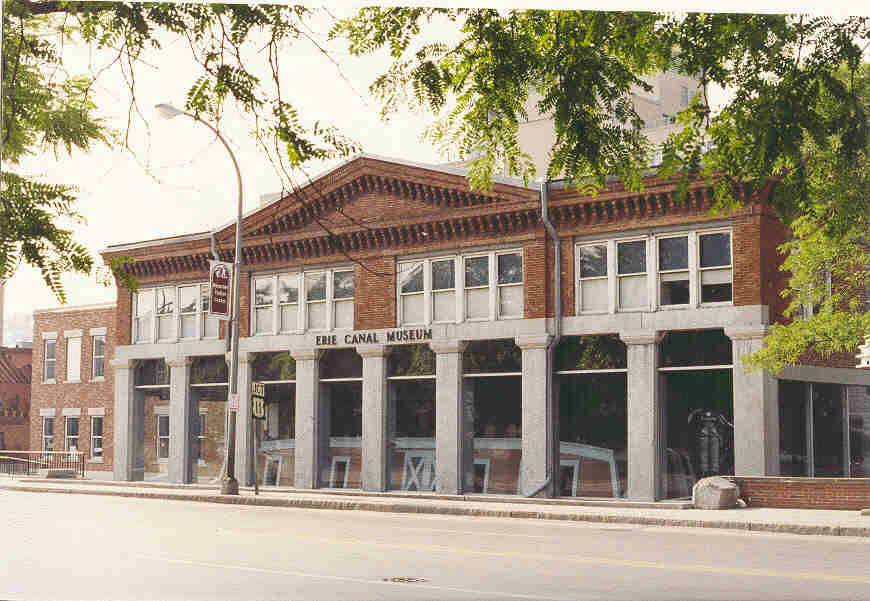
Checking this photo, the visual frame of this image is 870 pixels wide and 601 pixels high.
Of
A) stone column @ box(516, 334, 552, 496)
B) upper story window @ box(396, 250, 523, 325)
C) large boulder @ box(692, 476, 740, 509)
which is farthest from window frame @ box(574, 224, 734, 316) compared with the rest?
large boulder @ box(692, 476, 740, 509)

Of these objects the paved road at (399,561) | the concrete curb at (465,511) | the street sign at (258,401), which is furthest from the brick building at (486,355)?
the paved road at (399,561)

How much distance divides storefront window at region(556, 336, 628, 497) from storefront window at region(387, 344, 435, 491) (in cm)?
322

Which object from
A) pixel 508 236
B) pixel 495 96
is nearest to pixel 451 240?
pixel 508 236

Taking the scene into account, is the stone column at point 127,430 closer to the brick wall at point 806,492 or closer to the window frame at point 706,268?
the window frame at point 706,268

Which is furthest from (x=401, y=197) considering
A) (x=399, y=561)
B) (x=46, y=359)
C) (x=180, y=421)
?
(x=399, y=561)

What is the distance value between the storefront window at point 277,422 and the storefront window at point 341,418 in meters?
0.70

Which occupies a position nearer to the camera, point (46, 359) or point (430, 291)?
point (46, 359)

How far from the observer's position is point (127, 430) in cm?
2656

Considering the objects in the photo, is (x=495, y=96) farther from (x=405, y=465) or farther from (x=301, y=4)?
(x=405, y=465)

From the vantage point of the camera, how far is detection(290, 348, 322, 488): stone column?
92.4 feet

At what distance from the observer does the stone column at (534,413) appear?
2609 cm

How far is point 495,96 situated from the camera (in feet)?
38.9

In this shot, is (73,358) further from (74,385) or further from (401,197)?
(401,197)

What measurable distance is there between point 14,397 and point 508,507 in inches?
414
